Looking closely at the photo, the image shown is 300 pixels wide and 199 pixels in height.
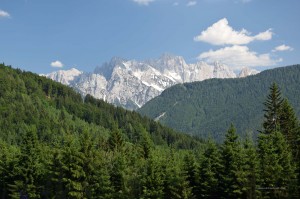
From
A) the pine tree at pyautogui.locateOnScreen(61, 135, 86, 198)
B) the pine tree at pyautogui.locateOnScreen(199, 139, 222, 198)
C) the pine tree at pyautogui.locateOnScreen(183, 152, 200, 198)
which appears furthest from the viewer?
the pine tree at pyautogui.locateOnScreen(183, 152, 200, 198)

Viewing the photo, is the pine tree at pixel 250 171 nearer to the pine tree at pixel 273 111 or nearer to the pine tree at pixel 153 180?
the pine tree at pixel 273 111

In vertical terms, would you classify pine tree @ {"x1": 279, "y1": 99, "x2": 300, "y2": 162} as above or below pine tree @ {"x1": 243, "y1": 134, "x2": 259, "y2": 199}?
above

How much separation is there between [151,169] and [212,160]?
10098 mm

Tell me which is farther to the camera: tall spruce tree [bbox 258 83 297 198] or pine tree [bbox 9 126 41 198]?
pine tree [bbox 9 126 41 198]

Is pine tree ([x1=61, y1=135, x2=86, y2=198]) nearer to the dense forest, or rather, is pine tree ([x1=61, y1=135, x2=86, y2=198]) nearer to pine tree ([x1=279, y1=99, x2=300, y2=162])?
the dense forest

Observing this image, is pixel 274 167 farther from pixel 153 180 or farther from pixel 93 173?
pixel 93 173

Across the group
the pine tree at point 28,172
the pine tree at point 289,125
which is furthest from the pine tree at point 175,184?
the pine tree at point 28,172

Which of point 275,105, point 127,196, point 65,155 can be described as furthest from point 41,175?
point 275,105

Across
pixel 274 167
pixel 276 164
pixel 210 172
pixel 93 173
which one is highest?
pixel 276 164

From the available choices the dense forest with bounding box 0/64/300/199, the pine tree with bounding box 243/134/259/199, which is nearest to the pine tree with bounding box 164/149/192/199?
the dense forest with bounding box 0/64/300/199

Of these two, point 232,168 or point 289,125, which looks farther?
point 289,125

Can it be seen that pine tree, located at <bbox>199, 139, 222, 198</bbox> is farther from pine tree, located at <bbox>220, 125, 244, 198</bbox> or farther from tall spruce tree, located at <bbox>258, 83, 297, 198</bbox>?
tall spruce tree, located at <bbox>258, 83, 297, 198</bbox>

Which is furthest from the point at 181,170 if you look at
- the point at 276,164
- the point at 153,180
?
the point at 276,164

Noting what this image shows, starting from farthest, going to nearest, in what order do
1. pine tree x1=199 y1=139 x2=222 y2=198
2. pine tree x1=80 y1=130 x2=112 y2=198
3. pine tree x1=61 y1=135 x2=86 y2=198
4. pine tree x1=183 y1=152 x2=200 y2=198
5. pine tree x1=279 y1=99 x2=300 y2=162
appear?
pine tree x1=279 y1=99 x2=300 y2=162
pine tree x1=80 y1=130 x2=112 y2=198
pine tree x1=183 y1=152 x2=200 y2=198
pine tree x1=61 y1=135 x2=86 y2=198
pine tree x1=199 y1=139 x2=222 y2=198
